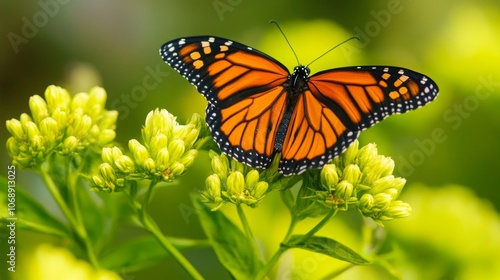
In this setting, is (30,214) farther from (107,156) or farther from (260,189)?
(260,189)

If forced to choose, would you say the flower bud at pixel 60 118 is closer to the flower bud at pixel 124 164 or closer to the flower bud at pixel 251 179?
the flower bud at pixel 124 164

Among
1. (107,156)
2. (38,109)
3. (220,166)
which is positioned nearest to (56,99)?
(38,109)

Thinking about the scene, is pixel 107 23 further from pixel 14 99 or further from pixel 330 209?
pixel 330 209

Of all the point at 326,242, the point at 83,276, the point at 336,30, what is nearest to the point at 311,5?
the point at 336,30

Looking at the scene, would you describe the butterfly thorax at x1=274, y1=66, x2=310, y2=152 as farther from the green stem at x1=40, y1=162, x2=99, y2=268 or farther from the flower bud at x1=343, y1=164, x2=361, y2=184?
the green stem at x1=40, y1=162, x2=99, y2=268

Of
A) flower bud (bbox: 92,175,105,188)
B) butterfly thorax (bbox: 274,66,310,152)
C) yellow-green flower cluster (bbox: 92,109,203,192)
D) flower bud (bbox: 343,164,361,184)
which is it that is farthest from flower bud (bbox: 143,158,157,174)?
flower bud (bbox: 343,164,361,184)
